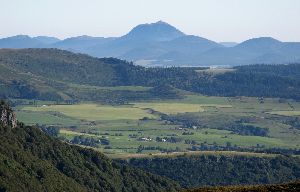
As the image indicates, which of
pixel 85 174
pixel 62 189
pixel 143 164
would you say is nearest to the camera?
pixel 62 189

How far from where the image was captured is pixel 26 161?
128 metres

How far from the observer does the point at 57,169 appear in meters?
136

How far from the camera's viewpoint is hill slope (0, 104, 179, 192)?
121062mm

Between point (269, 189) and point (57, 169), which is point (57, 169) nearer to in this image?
point (57, 169)

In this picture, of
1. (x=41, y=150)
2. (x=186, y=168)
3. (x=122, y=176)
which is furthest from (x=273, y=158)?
(x=41, y=150)

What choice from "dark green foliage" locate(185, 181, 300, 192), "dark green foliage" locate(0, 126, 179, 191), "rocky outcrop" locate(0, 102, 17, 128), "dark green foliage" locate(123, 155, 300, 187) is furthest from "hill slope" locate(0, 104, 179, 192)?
"dark green foliage" locate(185, 181, 300, 192)

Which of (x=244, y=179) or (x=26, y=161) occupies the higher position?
(x=26, y=161)

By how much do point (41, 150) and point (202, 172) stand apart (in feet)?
162

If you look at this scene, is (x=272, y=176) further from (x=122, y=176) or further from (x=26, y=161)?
(x=26, y=161)

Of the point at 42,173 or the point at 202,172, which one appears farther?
the point at 202,172

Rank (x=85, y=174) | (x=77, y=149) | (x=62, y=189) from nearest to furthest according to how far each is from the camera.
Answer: (x=62, y=189) → (x=85, y=174) → (x=77, y=149)

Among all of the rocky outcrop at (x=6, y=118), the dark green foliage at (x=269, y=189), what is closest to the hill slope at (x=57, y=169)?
the rocky outcrop at (x=6, y=118)

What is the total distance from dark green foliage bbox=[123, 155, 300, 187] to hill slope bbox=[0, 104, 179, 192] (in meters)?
22.7

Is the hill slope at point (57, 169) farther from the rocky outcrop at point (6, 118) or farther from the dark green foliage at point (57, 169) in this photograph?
the rocky outcrop at point (6, 118)
